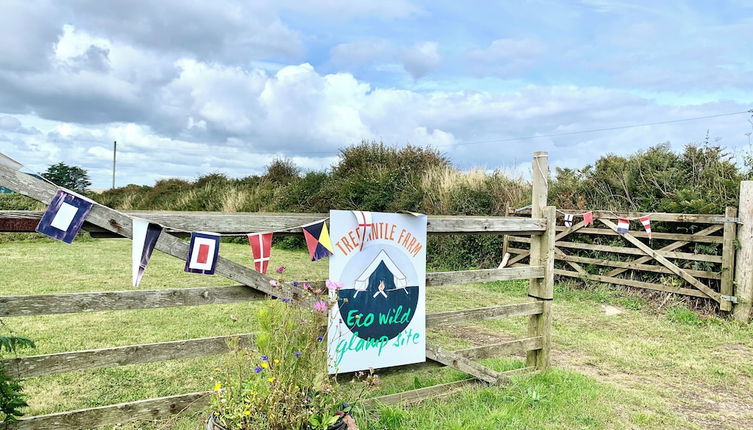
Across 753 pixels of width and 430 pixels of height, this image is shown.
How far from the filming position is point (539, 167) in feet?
16.9

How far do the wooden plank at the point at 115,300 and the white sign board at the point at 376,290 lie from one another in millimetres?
638

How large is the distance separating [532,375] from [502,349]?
1.56 feet

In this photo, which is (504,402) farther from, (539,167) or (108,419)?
(108,419)

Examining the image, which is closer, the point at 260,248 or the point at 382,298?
the point at 260,248

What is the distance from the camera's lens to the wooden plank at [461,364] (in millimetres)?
4277

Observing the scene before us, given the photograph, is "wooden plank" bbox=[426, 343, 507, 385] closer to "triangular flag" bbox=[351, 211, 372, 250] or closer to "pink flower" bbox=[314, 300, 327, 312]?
"triangular flag" bbox=[351, 211, 372, 250]

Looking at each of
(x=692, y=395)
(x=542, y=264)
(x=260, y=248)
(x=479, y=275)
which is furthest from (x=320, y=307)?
(x=692, y=395)

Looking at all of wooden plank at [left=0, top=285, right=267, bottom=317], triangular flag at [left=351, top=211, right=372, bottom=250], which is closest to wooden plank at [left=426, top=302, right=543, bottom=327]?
triangular flag at [left=351, top=211, right=372, bottom=250]

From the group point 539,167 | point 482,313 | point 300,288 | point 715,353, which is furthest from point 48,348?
point 715,353

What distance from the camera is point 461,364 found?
4.45m

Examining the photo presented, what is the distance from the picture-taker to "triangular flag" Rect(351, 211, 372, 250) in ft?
12.6

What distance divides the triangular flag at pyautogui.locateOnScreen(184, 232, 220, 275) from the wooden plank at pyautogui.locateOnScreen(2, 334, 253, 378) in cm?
47

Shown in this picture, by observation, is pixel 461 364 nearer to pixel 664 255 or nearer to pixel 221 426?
pixel 221 426

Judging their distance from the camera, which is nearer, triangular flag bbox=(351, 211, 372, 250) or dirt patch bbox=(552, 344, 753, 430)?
triangular flag bbox=(351, 211, 372, 250)
